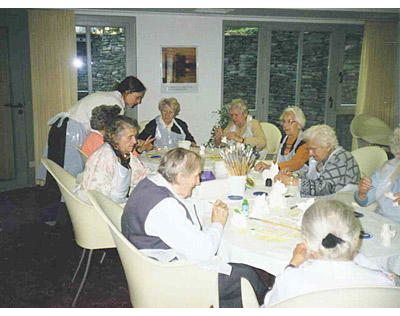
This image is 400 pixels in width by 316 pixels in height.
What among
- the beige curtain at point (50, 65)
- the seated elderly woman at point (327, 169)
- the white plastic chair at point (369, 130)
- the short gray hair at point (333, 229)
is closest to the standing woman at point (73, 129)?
the beige curtain at point (50, 65)

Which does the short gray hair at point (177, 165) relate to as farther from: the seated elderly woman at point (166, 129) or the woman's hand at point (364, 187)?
the seated elderly woman at point (166, 129)

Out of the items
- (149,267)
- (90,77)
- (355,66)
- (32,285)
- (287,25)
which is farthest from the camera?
(355,66)

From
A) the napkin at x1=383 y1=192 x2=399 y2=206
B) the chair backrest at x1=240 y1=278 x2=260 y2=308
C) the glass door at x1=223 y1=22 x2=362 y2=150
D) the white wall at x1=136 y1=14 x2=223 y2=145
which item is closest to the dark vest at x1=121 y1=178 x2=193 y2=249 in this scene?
the chair backrest at x1=240 y1=278 x2=260 y2=308

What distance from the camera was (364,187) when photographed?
287 cm

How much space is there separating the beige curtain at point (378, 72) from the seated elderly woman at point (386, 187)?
486cm

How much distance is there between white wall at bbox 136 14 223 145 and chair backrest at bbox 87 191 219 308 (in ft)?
15.4

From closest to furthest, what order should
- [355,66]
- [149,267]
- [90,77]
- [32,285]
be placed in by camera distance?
[149,267], [32,285], [90,77], [355,66]

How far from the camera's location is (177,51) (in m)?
6.55

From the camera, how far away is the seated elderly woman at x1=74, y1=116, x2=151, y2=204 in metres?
2.92

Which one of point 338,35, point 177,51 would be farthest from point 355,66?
point 177,51

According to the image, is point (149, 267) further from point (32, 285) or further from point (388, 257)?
point (32, 285)

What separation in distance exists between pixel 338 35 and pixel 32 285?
20.3ft

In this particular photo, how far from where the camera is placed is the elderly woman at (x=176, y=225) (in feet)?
6.43

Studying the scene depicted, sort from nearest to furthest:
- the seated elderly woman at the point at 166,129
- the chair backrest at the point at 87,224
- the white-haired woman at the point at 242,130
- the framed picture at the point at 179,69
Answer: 1. the chair backrest at the point at 87,224
2. the white-haired woman at the point at 242,130
3. the seated elderly woman at the point at 166,129
4. the framed picture at the point at 179,69
